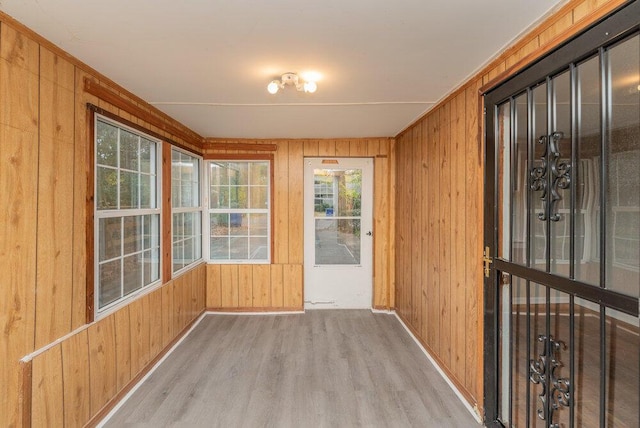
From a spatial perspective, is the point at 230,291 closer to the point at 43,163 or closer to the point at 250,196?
the point at 250,196

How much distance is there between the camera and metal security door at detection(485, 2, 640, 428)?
3.88 feet

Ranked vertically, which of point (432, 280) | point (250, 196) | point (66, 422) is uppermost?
point (250, 196)

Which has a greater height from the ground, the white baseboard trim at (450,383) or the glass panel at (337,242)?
the glass panel at (337,242)

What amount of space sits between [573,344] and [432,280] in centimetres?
147

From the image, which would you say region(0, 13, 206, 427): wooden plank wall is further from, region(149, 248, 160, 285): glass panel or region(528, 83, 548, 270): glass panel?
region(528, 83, 548, 270): glass panel

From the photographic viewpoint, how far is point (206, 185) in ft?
13.5

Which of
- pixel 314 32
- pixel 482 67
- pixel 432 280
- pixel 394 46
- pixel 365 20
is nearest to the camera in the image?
pixel 365 20

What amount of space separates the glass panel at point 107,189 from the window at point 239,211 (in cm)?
180

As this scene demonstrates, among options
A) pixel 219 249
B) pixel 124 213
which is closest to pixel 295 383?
pixel 124 213

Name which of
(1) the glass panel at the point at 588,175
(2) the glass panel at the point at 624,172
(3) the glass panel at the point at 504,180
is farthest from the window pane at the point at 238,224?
(2) the glass panel at the point at 624,172

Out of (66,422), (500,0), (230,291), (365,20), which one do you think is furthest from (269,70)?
(230,291)

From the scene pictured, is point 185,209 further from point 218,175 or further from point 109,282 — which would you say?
point 109,282

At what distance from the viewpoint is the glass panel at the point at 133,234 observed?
8.22 feet

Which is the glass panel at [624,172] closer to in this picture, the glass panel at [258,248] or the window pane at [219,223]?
the glass panel at [258,248]
